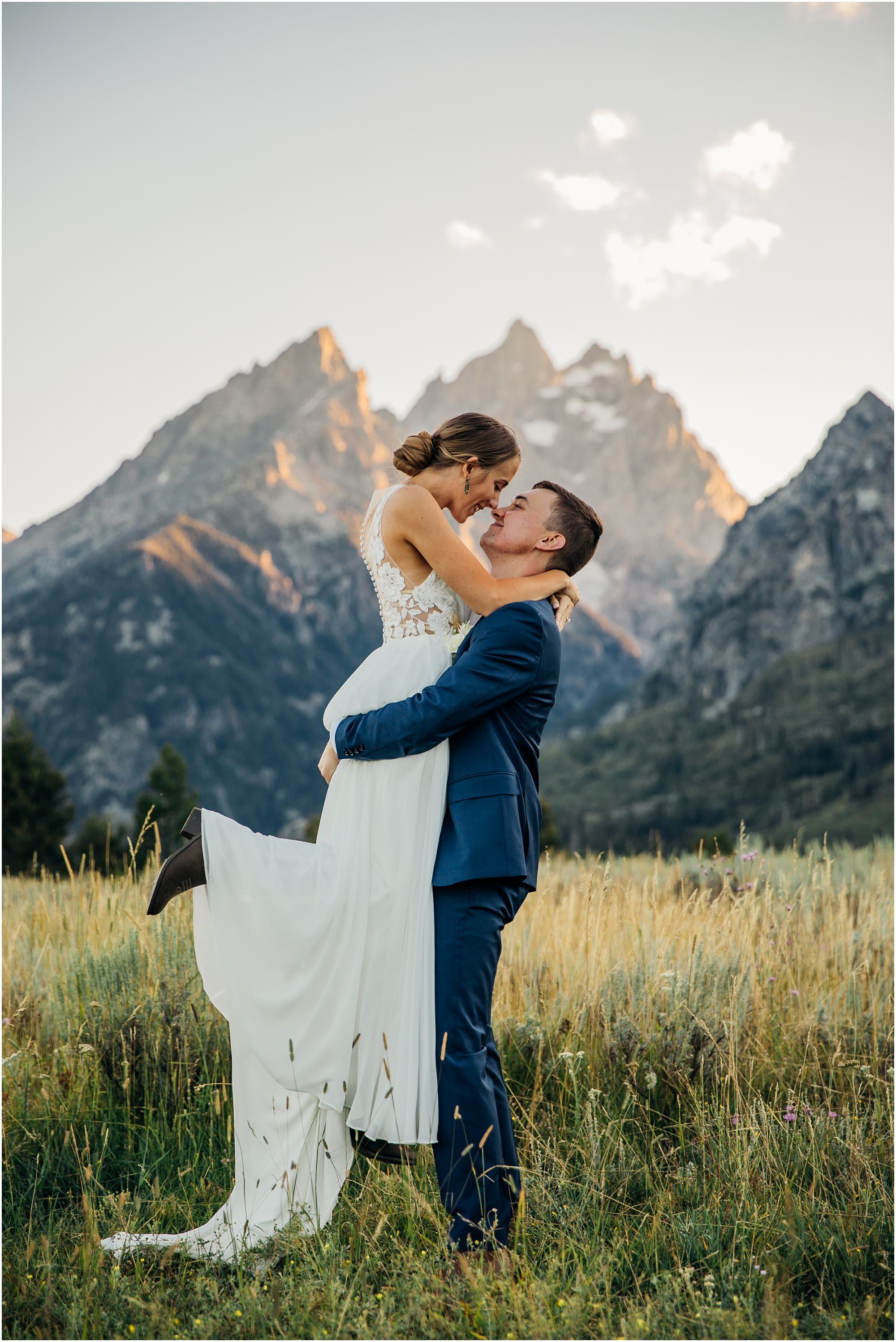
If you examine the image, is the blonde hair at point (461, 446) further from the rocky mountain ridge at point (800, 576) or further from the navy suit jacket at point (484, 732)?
the rocky mountain ridge at point (800, 576)

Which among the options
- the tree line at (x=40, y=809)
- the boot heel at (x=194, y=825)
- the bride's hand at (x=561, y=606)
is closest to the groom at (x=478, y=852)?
the bride's hand at (x=561, y=606)

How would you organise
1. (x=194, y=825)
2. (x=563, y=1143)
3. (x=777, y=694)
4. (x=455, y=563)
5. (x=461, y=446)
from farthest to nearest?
(x=777, y=694)
(x=563, y=1143)
(x=461, y=446)
(x=455, y=563)
(x=194, y=825)

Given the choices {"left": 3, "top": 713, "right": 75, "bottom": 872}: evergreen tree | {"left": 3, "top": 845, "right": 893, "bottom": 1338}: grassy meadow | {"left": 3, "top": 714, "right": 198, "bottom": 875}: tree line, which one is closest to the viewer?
{"left": 3, "top": 845, "right": 893, "bottom": 1338}: grassy meadow

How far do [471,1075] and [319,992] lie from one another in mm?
527

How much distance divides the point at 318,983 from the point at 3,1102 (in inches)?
71.0

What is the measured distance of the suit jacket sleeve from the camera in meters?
2.93

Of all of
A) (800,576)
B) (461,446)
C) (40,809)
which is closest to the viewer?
(461,446)

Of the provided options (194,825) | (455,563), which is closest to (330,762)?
(194,825)

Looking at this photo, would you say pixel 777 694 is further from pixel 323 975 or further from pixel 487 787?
pixel 323 975

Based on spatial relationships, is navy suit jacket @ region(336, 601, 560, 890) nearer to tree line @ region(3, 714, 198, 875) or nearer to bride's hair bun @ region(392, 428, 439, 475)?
bride's hair bun @ region(392, 428, 439, 475)

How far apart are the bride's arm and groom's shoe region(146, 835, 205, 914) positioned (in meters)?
1.14

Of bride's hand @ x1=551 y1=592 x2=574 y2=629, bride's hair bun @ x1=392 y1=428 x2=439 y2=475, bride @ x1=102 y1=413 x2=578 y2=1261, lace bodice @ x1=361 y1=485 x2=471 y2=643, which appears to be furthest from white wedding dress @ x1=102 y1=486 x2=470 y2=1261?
bride's hair bun @ x1=392 y1=428 x2=439 y2=475

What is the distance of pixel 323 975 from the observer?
3.01 meters

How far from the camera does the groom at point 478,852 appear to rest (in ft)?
9.38
